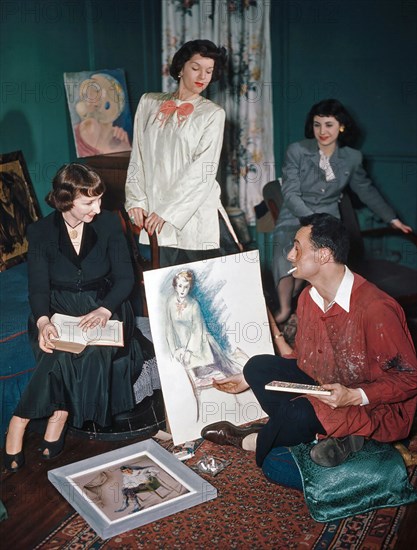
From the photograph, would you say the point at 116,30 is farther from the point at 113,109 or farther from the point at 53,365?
the point at 53,365

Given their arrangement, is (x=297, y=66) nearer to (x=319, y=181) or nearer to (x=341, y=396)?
(x=319, y=181)

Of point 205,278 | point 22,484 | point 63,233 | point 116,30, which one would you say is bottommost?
point 22,484

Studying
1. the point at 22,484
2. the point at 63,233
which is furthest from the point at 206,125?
the point at 22,484

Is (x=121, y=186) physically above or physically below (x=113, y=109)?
below

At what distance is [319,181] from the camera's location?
3.99m

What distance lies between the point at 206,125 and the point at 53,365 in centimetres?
122

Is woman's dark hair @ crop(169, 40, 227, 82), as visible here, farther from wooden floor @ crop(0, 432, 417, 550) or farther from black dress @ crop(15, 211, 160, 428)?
wooden floor @ crop(0, 432, 417, 550)

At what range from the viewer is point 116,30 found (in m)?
4.66

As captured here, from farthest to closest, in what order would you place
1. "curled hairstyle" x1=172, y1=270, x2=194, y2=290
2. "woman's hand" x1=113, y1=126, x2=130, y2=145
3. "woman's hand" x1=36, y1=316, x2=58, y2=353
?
"woman's hand" x1=113, y1=126, x2=130, y2=145, "curled hairstyle" x1=172, y1=270, x2=194, y2=290, "woman's hand" x1=36, y1=316, x2=58, y2=353

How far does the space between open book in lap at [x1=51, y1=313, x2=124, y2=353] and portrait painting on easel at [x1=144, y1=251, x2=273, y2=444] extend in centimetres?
Result: 16

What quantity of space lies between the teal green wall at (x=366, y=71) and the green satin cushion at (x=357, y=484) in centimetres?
268

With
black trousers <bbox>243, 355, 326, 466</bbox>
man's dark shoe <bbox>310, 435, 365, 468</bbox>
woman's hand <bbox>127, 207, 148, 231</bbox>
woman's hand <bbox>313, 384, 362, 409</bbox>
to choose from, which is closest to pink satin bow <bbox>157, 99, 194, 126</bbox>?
woman's hand <bbox>127, 207, 148, 231</bbox>

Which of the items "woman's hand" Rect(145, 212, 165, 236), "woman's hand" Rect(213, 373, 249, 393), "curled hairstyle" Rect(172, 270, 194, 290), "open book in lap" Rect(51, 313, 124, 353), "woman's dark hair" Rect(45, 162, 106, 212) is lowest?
"woman's hand" Rect(213, 373, 249, 393)

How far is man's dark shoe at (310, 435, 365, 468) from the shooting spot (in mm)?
2660
